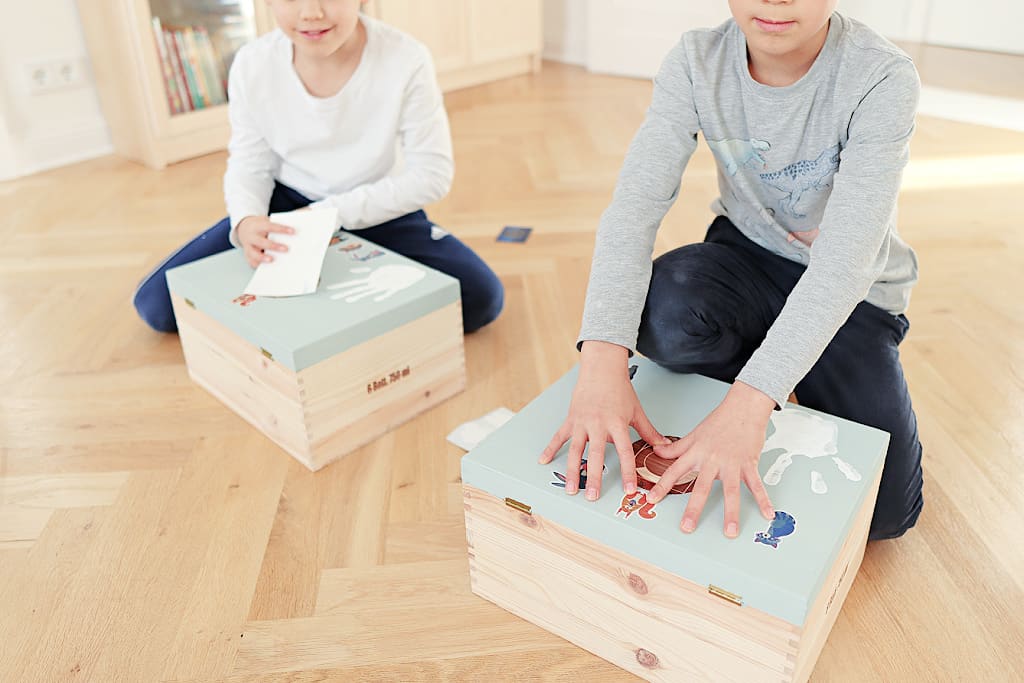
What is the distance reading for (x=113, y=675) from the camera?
91 centimetres

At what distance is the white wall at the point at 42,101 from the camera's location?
2.29m

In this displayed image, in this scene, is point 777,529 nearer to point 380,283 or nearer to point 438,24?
point 380,283

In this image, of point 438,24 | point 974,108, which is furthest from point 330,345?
point 974,108

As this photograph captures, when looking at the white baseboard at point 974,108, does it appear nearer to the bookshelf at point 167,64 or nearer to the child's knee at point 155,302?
the bookshelf at point 167,64

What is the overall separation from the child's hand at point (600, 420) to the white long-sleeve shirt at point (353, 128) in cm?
63

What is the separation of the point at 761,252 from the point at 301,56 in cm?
80

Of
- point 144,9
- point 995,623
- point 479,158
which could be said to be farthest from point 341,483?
point 144,9

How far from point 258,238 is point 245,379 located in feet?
0.69

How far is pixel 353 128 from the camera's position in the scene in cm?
146

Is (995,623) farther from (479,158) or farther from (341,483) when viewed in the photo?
(479,158)

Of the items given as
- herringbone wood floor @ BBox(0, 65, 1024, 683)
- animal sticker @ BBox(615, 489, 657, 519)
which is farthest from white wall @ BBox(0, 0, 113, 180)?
animal sticker @ BBox(615, 489, 657, 519)

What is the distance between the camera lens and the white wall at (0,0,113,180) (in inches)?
90.0

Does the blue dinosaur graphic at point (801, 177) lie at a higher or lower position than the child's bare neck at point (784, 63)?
lower

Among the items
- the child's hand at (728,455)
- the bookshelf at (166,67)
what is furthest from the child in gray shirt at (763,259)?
the bookshelf at (166,67)
